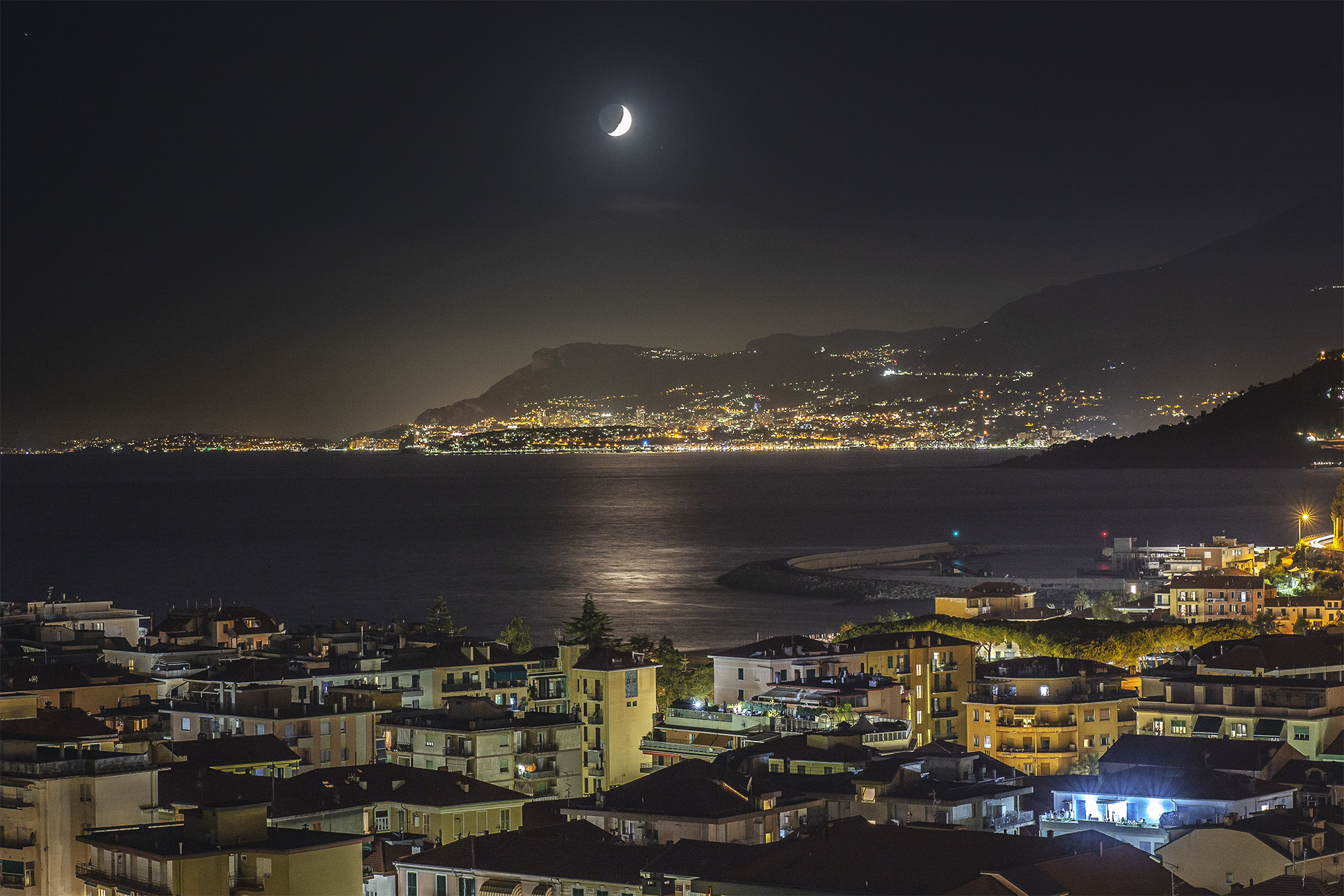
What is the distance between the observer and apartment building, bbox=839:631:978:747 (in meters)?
24.8

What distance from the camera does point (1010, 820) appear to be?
15312 millimetres

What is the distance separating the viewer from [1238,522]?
81625mm

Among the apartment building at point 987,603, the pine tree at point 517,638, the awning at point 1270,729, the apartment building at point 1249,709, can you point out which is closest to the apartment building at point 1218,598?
the apartment building at point 987,603

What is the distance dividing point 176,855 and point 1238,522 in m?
77.0

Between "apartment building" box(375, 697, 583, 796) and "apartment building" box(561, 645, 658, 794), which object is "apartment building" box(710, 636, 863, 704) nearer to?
"apartment building" box(561, 645, 658, 794)

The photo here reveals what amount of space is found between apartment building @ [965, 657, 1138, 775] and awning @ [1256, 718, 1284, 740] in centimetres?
217

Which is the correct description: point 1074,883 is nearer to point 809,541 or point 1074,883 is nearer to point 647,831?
point 647,831

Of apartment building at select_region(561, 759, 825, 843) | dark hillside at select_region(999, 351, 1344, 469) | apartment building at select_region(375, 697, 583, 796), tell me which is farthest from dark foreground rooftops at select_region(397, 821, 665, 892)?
dark hillside at select_region(999, 351, 1344, 469)

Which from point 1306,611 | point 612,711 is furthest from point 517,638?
point 1306,611

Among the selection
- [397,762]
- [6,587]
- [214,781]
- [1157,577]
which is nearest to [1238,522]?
[1157,577]

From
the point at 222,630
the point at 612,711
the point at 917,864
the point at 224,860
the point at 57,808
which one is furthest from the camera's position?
the point at 222,630

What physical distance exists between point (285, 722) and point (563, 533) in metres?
62.9

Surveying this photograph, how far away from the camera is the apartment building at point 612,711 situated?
21062 mm

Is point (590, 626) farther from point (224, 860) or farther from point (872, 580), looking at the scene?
point (224, 860)
